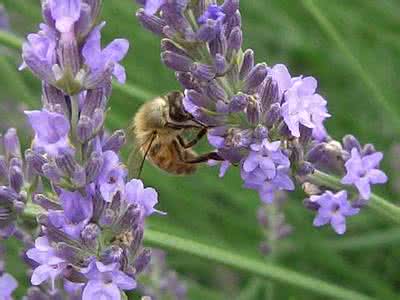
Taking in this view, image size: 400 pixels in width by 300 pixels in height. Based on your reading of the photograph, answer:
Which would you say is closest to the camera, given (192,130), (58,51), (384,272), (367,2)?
(58,51)

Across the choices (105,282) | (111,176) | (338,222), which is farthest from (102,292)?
(338,222)

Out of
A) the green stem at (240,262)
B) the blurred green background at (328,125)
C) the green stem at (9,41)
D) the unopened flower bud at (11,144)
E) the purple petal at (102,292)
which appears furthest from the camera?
the blurred green background at (328,125)

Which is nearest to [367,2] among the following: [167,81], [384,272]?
[167,81]

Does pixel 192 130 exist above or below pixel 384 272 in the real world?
above

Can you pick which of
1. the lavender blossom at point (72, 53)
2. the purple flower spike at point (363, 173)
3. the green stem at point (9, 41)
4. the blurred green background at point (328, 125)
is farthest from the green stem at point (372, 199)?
the blurred green background at point (328, 125)

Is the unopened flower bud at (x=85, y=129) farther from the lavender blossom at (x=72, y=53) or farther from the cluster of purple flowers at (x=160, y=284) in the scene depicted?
the cluster of purple flowers at (x=160, y=284)

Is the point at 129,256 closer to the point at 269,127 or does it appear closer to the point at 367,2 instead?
the point at 269,127

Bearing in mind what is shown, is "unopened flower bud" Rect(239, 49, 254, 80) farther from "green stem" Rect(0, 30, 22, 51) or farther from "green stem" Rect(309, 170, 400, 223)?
"green stem" Rect(0, 30, 22, 51)
